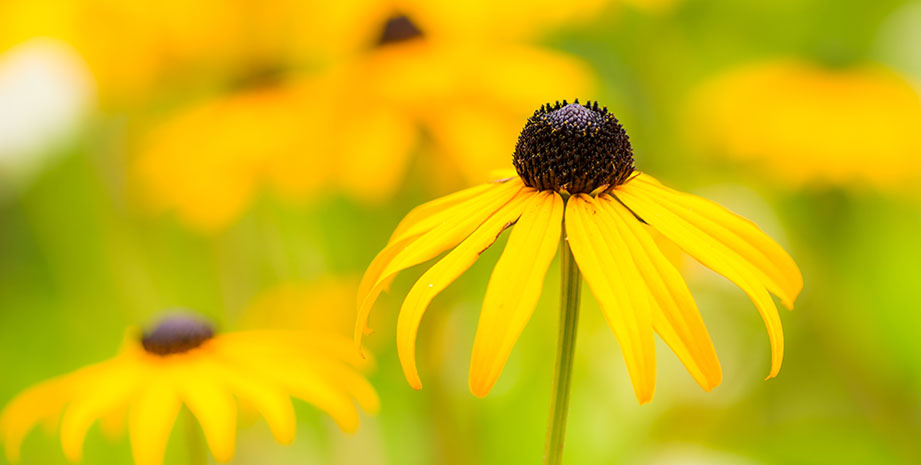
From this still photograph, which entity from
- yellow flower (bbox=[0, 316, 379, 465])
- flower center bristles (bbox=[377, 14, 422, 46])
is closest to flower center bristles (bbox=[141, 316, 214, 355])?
yellow flower (bbox=[0, 316, 379, 465])

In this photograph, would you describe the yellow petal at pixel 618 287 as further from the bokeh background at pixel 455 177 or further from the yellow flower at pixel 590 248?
the bokeh background at pixel 455 177

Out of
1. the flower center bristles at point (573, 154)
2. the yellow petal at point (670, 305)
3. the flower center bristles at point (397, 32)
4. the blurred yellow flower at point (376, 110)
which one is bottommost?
the yellow petal at point (670, 305)

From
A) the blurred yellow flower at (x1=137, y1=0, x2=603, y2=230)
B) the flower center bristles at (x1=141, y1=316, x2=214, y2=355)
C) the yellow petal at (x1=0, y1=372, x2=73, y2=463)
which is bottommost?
the yellow petal at (x1=0, y1=372, x2=73, y2=463)

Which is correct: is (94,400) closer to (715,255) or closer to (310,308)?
(715,255)

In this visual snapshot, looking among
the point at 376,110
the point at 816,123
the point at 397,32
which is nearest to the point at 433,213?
the point at 376,110

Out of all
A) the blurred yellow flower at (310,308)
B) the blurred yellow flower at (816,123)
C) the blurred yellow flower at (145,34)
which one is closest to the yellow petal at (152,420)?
the blurred yellow flower at (310,308)

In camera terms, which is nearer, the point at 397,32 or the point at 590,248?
the point at 590,248

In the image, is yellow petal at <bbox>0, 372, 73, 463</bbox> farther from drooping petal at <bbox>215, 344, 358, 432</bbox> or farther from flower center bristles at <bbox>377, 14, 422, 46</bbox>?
flower center bristles at <bbox>377, 14, 422, 46</bbox>
